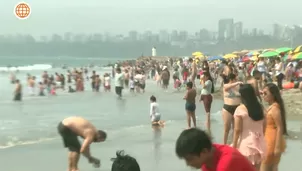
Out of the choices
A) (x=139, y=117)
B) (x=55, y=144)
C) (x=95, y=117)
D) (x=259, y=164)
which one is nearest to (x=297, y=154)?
(x=259, y=164)

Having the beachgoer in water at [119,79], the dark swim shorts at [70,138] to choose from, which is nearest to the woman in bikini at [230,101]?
the dark swim shorts at [70,138]

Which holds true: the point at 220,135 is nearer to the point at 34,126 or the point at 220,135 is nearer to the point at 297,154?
the point at 297,154

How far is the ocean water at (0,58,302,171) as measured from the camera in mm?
9641

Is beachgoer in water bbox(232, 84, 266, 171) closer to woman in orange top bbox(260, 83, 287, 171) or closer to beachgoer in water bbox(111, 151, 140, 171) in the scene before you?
woman in orange top bbox(260, 83, 287, 171)

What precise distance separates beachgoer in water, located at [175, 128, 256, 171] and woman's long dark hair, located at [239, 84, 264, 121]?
98.7 inches

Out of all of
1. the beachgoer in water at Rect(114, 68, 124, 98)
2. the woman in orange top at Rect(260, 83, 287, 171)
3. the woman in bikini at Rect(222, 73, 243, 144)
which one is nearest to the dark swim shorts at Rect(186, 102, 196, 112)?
the woman in bikini at Rect(222, 73, 243, 144)

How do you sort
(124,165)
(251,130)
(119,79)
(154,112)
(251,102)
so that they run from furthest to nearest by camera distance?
(119,79)
(154,112)
(251,130)
(251,102)
(124,165)

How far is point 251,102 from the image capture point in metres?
5.75

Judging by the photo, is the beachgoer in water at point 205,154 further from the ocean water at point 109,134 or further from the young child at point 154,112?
the young child at point 154,112

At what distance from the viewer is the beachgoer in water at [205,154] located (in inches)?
120

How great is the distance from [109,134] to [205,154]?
10.8 metres

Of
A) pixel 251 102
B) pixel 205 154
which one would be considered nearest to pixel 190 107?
pixel 251 102

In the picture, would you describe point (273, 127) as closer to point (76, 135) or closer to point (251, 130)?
point (251, 130)

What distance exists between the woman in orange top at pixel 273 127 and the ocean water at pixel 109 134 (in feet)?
8.16
